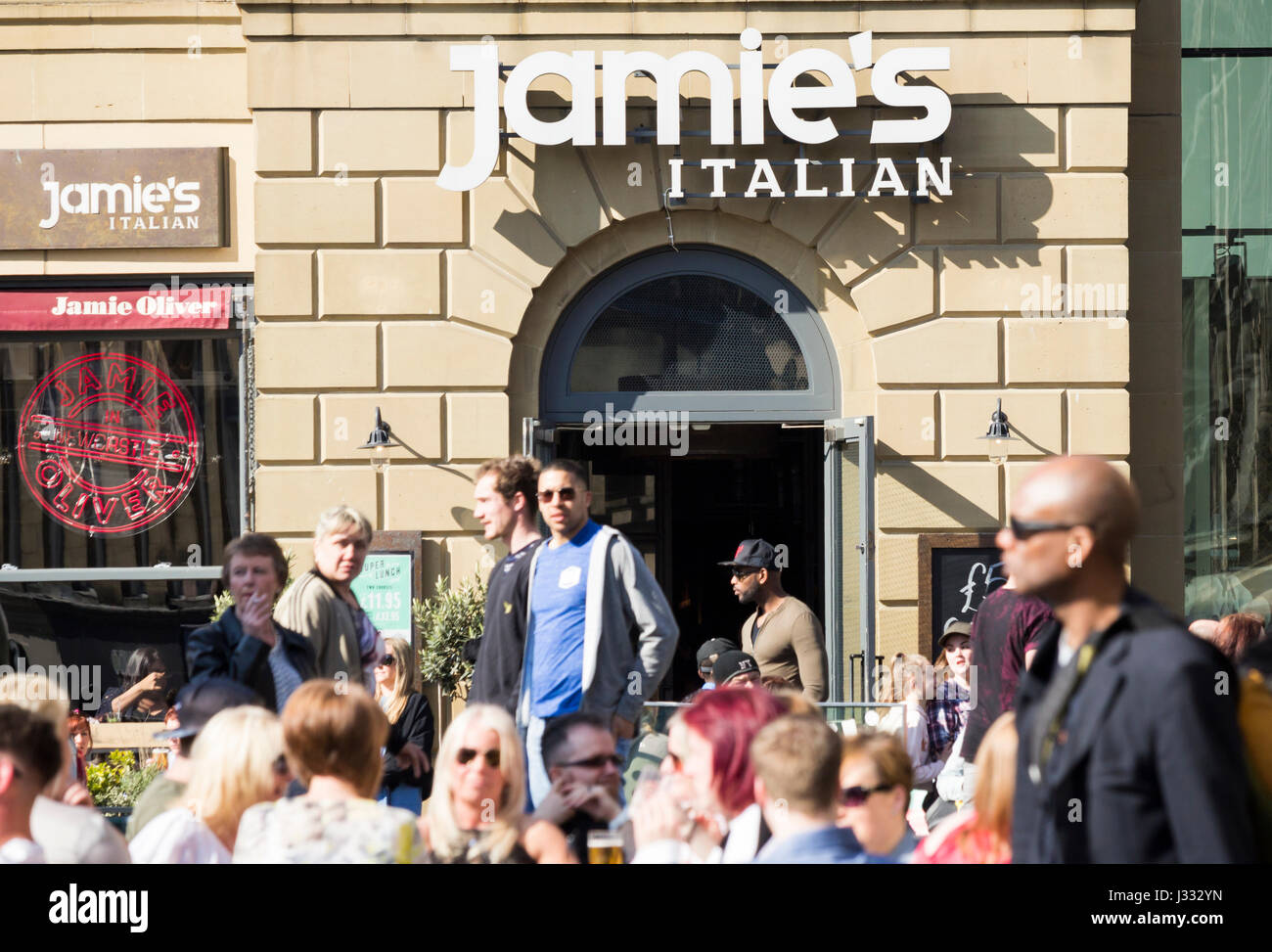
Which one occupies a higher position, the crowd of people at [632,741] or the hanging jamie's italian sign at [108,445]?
the hanging jamie's italian sign at [108,445]

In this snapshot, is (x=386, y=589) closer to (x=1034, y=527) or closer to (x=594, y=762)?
(x=594, y=762)

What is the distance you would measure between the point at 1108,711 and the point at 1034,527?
0.41 meters

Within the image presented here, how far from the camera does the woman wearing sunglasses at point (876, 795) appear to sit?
156 inches

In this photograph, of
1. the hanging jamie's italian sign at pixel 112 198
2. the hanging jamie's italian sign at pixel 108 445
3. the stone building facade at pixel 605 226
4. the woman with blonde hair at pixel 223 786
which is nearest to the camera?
the woman with blonde hair at pixel 223 786

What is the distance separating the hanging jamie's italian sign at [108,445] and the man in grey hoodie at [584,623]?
19.1ft

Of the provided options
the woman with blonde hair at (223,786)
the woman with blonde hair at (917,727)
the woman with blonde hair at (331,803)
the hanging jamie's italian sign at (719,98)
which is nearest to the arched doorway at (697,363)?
the hanging jamie's italian sign at (719,98)

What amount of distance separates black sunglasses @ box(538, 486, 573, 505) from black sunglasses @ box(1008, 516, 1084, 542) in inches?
127

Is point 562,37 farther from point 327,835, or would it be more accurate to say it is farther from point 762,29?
point 327,835

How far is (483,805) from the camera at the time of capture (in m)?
4.07

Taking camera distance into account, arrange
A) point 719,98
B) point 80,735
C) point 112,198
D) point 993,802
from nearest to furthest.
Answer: point 993,802 → point 80,735 → point 719,98 → point 112,198

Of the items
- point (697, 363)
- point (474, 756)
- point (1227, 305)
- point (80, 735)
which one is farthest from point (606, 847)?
point (1227, 305)

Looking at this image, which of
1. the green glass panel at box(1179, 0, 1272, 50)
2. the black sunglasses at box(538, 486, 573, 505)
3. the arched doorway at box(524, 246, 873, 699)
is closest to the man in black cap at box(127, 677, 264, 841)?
the black sunglasses at box(538, 486, 573, 505)

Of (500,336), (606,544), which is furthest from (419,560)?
(606,544)

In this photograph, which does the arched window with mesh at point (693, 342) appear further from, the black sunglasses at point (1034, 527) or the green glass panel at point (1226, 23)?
the black sunglasses at point (1034, 527)
